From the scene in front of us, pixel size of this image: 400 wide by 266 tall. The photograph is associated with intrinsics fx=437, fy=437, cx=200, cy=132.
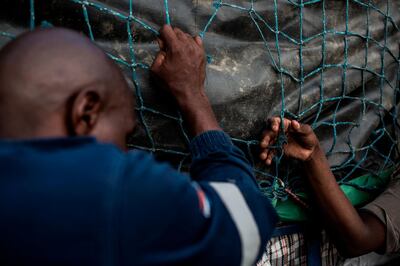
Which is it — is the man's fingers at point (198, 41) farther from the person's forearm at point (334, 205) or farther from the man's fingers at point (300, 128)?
the person's forearm at point (334, 205)

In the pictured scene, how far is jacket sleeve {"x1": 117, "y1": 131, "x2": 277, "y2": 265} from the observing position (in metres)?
0.71

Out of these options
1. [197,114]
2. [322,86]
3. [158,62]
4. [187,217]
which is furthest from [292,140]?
[187,217]

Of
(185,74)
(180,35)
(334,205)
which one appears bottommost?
(334,205)

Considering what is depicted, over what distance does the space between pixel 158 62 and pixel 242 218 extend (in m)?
0.46

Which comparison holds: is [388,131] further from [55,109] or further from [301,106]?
[55,109]

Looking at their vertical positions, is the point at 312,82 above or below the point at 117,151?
above

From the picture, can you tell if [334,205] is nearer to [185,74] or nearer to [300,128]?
[300,128]

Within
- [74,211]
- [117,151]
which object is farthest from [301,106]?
[74,211]

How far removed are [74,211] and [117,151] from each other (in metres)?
0.12

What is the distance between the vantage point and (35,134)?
72 centimetres

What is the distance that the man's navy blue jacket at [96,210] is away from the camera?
0.66 meters

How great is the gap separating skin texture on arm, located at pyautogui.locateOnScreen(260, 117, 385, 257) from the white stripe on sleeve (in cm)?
50

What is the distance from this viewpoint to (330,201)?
1.44 m

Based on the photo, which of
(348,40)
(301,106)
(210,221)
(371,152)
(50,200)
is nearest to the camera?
(50,200)
